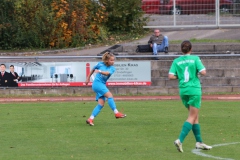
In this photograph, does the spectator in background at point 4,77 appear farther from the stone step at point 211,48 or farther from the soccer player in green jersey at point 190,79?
the soccer player in green jersey at point 190,79

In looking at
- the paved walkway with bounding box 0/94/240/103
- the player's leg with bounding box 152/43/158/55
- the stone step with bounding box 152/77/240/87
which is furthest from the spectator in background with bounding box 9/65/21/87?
the player's leg with bounding box 152/43/158/55

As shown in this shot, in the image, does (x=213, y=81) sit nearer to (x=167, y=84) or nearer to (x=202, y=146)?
(x=167, y=84)

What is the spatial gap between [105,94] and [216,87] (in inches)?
387

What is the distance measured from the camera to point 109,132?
12703 mm

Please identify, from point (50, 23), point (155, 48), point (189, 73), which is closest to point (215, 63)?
point (155, 48)

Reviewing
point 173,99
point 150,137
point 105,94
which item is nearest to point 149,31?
point 173,99

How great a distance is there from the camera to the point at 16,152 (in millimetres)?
10398

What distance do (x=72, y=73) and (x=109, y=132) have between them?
1028cm

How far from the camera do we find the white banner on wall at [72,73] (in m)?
22.7

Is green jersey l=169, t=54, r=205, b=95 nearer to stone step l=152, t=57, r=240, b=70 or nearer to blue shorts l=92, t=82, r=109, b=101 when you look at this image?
blue shorts l=92, t=82, r=109, b=101

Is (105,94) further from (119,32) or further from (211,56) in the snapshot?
(119,32)

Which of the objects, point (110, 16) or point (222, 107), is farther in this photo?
point (110, 16)

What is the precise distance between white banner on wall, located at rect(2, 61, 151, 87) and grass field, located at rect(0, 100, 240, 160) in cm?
398

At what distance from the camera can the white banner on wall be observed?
2273 centimetres
